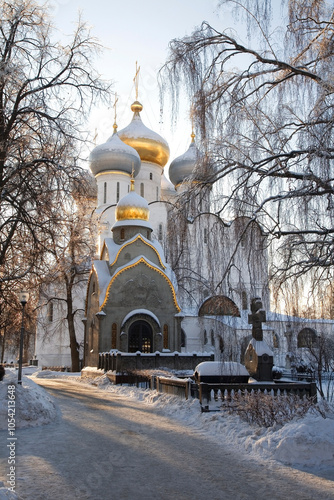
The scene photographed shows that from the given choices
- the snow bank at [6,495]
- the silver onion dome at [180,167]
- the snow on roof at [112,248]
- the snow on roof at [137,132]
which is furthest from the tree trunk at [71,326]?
the snow bank at [6,495]

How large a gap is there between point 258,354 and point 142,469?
862 centimetres

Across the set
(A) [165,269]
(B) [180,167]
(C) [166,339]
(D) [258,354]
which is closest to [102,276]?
(A) [165,269]

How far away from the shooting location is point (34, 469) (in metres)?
5.93

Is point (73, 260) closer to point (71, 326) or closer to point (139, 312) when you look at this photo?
point (139, 312)

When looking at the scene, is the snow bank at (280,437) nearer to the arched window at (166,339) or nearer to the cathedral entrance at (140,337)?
the cathedral entrance at (140,337)

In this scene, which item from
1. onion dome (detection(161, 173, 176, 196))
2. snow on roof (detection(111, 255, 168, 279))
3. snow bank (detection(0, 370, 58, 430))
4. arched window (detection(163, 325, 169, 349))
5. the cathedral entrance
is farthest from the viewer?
onion dome (detection(161, 173, 176, 196))

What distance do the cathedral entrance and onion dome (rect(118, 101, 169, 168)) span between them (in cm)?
1811

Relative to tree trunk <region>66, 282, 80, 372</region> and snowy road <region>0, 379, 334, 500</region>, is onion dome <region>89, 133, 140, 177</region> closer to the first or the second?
tree trunk <region>66, 282, 80, 372</region>

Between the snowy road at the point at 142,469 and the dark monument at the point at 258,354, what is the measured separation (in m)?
5.38

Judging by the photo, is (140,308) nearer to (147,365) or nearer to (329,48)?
(147,365)

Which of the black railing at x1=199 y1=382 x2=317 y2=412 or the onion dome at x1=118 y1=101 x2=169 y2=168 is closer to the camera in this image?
the black railing at x1=199 y1=382 x2=317 y2=412

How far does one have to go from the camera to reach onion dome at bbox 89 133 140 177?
3562 centimetres

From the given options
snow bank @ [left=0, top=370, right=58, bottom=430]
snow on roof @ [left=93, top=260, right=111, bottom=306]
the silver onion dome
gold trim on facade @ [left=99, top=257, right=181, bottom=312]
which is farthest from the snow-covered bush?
the silver onion dome

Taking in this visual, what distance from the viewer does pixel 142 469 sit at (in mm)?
6070
